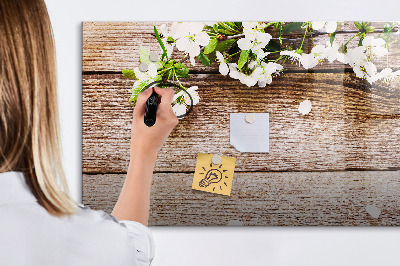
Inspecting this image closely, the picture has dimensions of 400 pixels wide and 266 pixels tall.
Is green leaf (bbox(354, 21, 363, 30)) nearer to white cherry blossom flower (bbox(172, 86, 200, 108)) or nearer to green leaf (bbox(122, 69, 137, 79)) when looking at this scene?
white cherry blossom flower (bbox(172, 86, 200, 108))

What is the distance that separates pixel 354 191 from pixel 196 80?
54cm

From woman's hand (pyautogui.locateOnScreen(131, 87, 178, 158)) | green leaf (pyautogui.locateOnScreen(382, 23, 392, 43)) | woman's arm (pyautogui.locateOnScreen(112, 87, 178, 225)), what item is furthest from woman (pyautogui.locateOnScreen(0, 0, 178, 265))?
green leaf (pyautogui.locateOnScreen(382, 23, 392, 43))

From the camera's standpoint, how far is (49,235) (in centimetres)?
47

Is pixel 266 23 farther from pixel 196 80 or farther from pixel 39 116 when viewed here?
pixel 39 116

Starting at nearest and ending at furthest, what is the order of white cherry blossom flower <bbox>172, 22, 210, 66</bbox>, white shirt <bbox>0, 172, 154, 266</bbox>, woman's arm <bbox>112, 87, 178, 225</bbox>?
white shirt <bbox>0, 172, 154, 266</bbox>
woman's arm <bbox>112, 87, 178, 225</bbox>
white cherry blossom flower <bbox>172, 22, 210, 66</bbox>

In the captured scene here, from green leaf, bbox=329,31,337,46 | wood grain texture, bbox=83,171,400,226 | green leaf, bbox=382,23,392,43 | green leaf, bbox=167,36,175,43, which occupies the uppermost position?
green leaf, bbox=382,23,392,43

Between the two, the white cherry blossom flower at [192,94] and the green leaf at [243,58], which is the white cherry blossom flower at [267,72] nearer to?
the green leaf at [243,58]

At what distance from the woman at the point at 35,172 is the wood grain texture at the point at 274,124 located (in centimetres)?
55

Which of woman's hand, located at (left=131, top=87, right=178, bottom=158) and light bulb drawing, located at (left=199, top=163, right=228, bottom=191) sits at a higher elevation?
woman's hand, located at (left=131, top=87, right=178, bottom=158)

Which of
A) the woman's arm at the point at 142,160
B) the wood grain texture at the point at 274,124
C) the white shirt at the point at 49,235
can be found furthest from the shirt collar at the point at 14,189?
the wood grain texture at the point at 274,124

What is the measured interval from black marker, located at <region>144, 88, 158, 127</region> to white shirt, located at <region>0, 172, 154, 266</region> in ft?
0.98

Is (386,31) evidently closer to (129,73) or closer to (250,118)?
(250,118)

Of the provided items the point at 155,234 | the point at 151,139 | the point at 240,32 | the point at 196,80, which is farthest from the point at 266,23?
the point at 155,234

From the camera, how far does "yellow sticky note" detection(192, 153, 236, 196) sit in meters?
1.10
